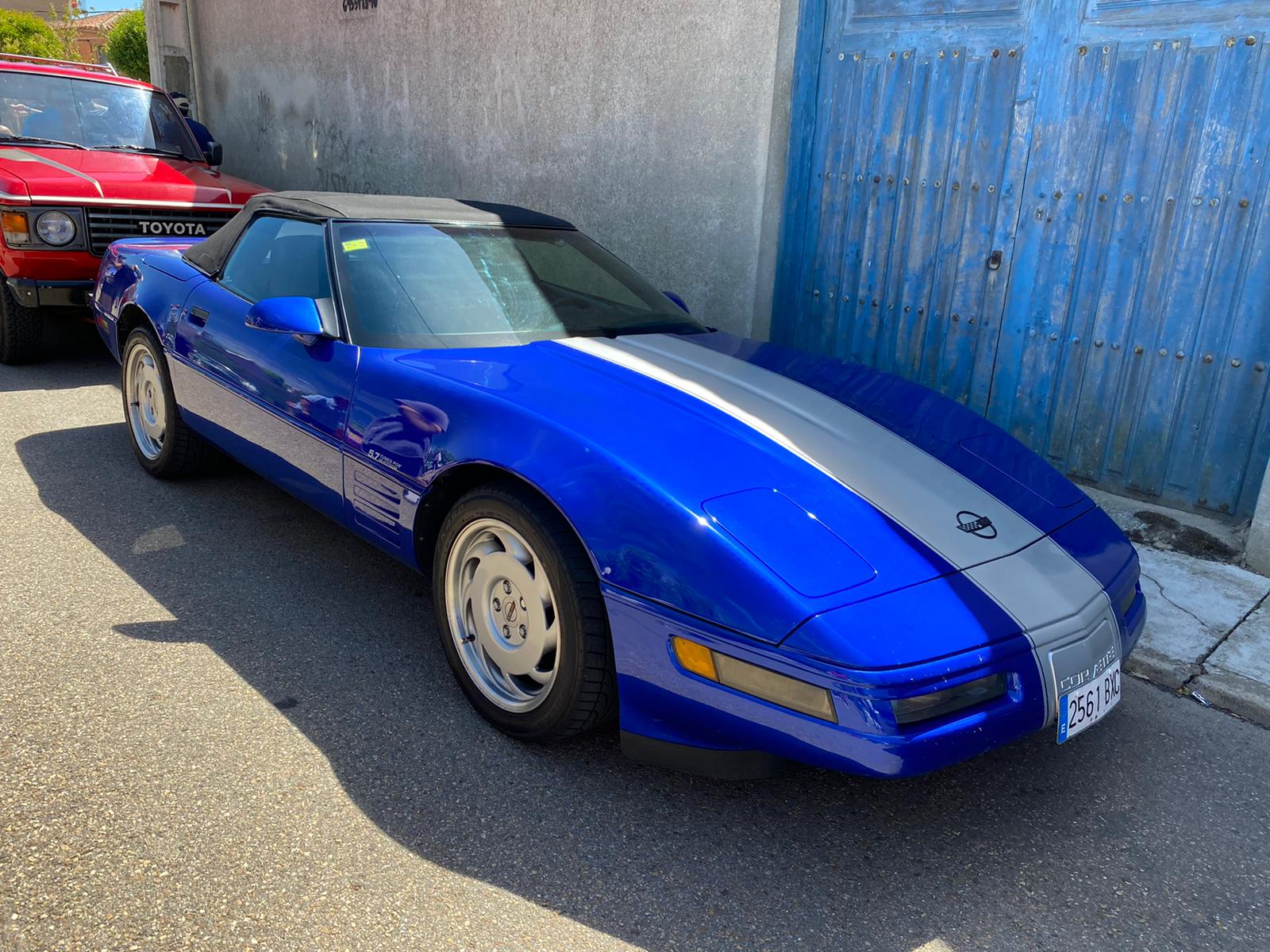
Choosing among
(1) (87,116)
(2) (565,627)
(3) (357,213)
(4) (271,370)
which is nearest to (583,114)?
(1) (87,116)

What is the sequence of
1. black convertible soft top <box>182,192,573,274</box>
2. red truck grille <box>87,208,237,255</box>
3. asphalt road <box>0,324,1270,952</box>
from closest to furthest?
asphalt road <box>0,324,1270,952</box> → black convertible soft top <box>182,192,573,274</box> → red truck grille <box>87,208,237,255</box>

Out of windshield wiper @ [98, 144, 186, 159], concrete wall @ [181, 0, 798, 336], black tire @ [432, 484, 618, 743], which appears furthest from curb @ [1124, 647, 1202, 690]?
windshield wiper @ [98, 144, 186, 159]

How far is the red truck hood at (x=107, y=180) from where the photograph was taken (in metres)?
5.71

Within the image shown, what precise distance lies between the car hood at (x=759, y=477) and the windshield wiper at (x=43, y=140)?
5.05 meters

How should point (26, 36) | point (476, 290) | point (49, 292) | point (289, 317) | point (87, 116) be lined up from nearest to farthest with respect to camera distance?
point (289, 317) → point (476, 290) → point (49, 292) → point (87, 116) → point (26, 36)

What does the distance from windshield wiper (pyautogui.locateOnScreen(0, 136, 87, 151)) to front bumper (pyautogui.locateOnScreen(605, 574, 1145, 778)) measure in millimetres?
6165

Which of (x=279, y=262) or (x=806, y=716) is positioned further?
(x=279, y=262)

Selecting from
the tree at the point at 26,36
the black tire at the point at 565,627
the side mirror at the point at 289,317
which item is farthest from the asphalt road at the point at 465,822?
the tree at the point at 26,36

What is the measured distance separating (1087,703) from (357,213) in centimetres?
288

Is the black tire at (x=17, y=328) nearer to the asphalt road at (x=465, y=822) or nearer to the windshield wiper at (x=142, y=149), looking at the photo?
the windshield wiper at (x=142, y=149)

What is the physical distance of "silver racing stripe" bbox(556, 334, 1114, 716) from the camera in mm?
2336

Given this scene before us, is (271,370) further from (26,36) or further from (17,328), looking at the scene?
(26,36)

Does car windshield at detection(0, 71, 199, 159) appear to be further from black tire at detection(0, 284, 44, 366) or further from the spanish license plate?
the spanish license plate

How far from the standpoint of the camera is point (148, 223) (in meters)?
6.03
